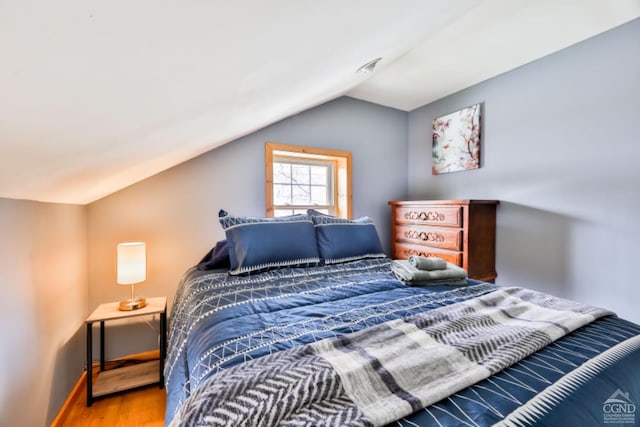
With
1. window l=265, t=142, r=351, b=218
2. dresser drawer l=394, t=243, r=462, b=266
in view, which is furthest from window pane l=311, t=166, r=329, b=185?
dresser drawer l=394, t=243, r=462, b=266

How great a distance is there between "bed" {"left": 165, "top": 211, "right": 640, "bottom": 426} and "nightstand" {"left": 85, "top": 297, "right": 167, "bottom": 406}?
605 mm

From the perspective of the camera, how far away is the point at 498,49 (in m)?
2.12

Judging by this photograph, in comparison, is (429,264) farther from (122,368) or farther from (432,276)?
(122,368)

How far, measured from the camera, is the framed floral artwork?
106 inches

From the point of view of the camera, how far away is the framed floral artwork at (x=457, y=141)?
2.71 m

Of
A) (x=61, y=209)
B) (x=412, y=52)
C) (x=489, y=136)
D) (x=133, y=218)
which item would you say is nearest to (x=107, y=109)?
(x=61, y=209)

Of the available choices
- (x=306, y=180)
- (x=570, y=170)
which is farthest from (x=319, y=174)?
(x=570, y=170)

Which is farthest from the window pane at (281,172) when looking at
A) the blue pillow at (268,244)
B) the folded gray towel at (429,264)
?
the folded gray towel at (429,264)

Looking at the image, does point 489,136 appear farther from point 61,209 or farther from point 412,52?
point 61,209

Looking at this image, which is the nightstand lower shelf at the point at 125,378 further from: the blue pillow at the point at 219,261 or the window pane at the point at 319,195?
the window pane at the point at 319,195

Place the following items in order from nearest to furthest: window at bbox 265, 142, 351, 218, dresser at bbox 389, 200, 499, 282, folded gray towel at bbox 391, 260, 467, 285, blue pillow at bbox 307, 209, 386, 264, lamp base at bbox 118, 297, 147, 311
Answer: folded gray towel at bbox 391, 260, 467, 285, lamp base at bbox 118, 297, 147, 311, blue pillow at bbox 307, 209, 386, 264, dresser at bbox 389, 200, 499, 282, window at bbox 265, 142, 351, 218

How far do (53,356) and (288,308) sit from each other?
1412mm

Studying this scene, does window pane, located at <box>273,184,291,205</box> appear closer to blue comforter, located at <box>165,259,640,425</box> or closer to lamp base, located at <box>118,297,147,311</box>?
blue comforter, located at <box>165,259,640,425</box>

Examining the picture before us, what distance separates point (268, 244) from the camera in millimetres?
1837
